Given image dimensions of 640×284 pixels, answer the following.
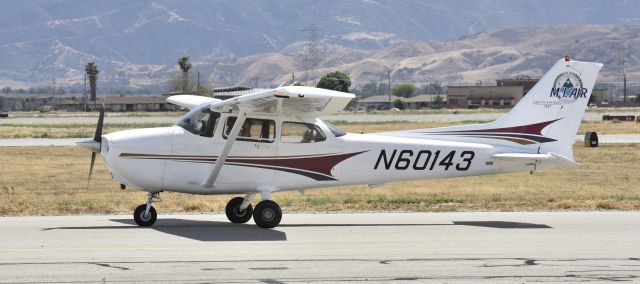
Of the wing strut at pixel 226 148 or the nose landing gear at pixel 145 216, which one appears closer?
the wing strut at pixel 226 148

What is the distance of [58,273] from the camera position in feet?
39.1

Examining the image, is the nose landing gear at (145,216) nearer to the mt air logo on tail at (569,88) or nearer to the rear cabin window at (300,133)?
the rear cabin window at (300,133)

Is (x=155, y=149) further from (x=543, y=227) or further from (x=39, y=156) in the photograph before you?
(x=39, y=156)

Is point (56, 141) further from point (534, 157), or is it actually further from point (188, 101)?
point (534, 157)

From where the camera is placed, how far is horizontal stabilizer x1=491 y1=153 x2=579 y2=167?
53.9 ft

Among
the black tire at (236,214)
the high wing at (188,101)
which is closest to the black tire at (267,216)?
the black tire at (236,214)

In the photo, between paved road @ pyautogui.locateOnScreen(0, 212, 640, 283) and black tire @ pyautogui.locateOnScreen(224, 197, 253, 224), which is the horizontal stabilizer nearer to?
paved road @ pyautogui.locateOnScreen(0, 212, 640, 283)

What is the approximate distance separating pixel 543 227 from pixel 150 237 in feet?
19.1

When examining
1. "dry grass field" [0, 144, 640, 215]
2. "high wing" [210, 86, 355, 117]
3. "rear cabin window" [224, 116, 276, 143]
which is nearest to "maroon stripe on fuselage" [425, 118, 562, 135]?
"dry grass field" [0, 144, 640, 215]

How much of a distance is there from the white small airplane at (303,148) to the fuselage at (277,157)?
2 cm

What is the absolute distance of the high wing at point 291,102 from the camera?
47.8 feet

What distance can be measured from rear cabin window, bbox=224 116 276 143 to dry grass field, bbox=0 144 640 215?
287cm

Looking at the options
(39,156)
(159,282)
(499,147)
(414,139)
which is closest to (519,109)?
(499,147)

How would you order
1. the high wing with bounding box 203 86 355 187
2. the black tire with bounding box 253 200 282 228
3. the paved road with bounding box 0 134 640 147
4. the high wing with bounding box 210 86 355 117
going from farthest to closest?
1. the paved road with bounding box 0 134 640 147
2. the black tire with bounding box 253 200 282 228
3. the high wing with bounding box 203 86 355 187
4. the high wing with bounding box 210 86 355 117
